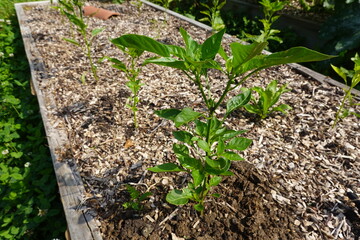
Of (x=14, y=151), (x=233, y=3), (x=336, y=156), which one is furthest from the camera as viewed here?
(x=233, y=3)

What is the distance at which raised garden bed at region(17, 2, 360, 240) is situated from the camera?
4.85 feet

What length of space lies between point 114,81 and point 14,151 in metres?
1.22

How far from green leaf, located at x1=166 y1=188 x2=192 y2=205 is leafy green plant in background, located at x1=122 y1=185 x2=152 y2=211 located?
0.27 meters

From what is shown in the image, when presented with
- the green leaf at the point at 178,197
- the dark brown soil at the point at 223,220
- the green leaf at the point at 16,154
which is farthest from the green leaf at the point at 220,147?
the green leaf at the point at 16,154

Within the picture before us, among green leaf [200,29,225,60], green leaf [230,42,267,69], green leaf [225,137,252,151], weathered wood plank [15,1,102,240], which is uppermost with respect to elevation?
green leaf [230,42,267,69]

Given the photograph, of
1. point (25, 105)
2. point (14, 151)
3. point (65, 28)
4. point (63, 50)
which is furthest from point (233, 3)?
point (14, 151)

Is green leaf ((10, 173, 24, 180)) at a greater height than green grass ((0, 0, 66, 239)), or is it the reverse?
green leaf ((10, 173, 24, 180))

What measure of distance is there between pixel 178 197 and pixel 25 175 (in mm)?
1522

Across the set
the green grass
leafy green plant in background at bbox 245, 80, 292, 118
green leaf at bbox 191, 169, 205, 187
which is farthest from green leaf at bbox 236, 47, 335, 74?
the green grass

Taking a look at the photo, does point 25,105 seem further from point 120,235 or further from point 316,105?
point 316,105

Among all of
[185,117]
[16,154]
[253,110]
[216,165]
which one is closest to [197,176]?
[216,165]

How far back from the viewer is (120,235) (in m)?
1.44

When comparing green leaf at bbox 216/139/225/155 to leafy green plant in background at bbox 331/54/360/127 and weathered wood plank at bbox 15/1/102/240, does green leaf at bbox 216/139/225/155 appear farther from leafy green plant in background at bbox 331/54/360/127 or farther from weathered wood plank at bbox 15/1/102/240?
leafy green plant in background at bbox 331/54/360/127

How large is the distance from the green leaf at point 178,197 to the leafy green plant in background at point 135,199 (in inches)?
10.6
